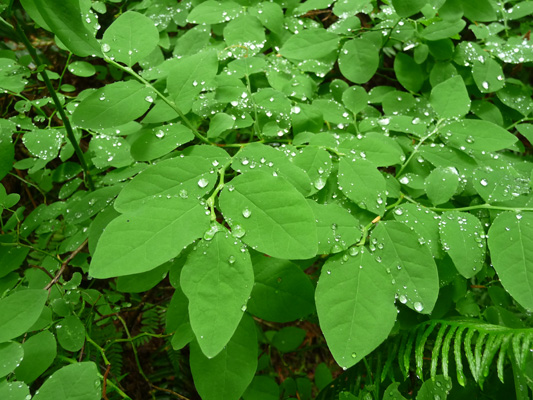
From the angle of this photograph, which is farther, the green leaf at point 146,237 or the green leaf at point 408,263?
the green leaf at point 408,263

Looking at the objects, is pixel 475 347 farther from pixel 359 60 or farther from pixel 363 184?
pixel 359 60

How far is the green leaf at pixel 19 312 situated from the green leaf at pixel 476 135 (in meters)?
1.02

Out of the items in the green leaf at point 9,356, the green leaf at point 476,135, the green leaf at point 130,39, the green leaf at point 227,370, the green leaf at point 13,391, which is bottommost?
the green leaf at point 227,370

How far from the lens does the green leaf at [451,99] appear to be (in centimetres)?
105

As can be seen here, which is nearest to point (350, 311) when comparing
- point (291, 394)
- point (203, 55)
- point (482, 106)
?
point (203, 55)

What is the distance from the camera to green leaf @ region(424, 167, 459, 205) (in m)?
0.90

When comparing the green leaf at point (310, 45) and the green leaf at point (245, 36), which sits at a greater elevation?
the green leaf at point (245, 36)

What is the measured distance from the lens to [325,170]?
88cm

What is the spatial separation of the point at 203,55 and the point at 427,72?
81 centimetres

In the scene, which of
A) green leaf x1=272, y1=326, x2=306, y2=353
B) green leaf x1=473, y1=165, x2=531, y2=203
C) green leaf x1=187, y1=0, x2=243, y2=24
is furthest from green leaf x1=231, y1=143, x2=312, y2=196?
green leaf x1=272, y1=326, x2=306, y2=353

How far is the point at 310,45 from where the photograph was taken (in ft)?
4.06

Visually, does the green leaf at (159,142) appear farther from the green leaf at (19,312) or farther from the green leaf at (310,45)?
the green leaf at (310,45)

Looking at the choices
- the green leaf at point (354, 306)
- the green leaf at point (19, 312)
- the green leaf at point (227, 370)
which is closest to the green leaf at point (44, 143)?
the green leaf at point (19, 312)

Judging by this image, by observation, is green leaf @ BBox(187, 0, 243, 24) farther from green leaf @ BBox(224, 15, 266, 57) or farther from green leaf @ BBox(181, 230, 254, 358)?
green leaf @ BBox(181, 230, 254, 358)
